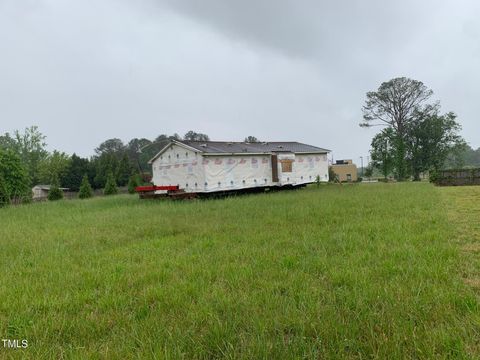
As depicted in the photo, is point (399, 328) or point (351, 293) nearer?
point (399, 328)

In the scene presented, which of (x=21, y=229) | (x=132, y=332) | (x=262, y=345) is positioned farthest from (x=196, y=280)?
(x=21, y=229)

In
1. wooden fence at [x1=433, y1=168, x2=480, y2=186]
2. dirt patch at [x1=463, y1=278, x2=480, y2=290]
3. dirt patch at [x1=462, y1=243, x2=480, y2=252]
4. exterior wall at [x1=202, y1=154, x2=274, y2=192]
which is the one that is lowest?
dirt patch at [x1=463, y1=278, x2=480, y2=290]

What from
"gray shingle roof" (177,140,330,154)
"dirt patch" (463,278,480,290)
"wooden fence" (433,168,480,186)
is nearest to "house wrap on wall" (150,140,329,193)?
"gray shingle roof" (177,140,330,154)

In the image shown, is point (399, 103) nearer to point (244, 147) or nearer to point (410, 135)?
point (410, 135)

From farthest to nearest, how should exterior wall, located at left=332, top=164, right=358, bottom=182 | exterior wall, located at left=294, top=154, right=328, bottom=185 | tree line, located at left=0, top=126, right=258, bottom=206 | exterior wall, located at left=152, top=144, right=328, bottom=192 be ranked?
exterior wall, located at left=332, top=164, right=358, bottom=182, tree line, located at left=0, top=126, right=258, bottom=206, exterior wall, located at left=294, top=154, right=328, bottom=185, exterior wall, located at left=152, top=144, right=328, bottom=192

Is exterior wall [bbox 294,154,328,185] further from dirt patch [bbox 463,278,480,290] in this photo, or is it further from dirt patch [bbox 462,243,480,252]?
dirt patch [bbox 463,278,480,290]

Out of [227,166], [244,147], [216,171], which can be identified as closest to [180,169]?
[216,171]

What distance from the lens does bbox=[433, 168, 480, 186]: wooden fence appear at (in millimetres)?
27544

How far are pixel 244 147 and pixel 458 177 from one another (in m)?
18.6

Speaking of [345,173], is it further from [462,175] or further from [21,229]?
[21,229]

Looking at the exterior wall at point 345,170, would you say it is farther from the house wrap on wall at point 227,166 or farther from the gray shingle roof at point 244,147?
the house wrap on wall at point 227,166

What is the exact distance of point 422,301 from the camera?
3373 millimetres

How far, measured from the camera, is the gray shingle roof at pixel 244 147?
20.6 metres

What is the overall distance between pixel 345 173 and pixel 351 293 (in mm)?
67599
